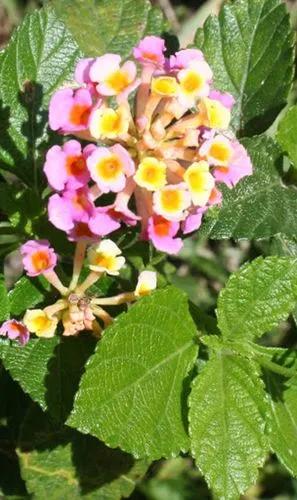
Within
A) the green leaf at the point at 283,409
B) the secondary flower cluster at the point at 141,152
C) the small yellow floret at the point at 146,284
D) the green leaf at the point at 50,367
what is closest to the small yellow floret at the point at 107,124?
the secondary flower cluster at the point at 141,152

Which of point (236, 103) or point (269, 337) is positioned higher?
point (236, 103)

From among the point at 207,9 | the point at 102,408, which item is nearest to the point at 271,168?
the point at 102,408

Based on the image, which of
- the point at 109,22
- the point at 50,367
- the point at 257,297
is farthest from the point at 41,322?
the point at 109,22

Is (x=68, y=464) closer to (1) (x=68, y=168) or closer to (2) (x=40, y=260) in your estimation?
(2) (x=40, y=260)

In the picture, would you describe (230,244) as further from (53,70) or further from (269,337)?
(53,70)

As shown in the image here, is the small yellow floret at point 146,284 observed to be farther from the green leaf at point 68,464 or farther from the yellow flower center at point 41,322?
the green leaf at point 68,464

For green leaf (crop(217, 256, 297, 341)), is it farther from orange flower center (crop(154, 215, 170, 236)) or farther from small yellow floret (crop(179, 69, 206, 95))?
small yellow floret (crop(179, 69, 206, 95))
